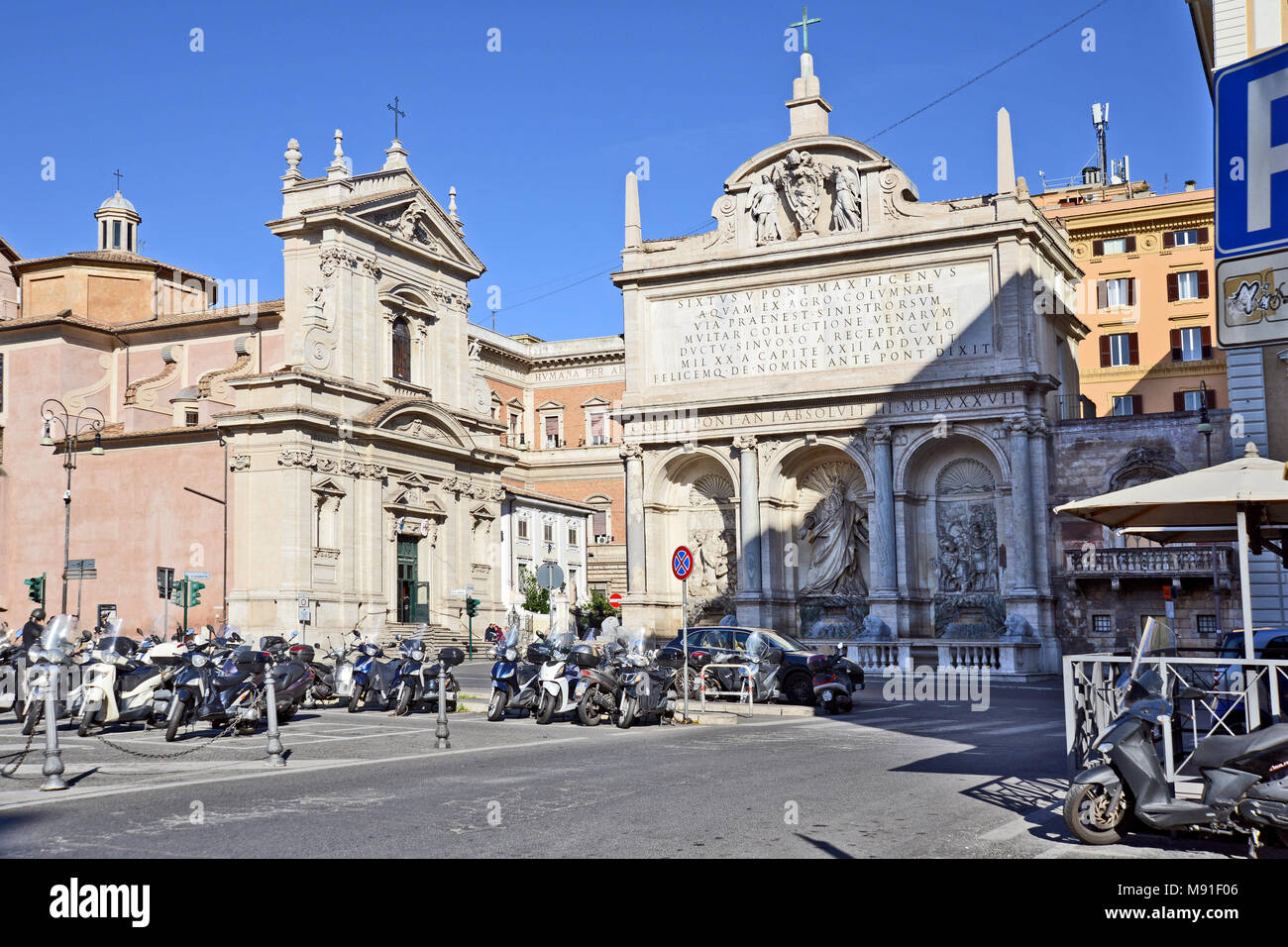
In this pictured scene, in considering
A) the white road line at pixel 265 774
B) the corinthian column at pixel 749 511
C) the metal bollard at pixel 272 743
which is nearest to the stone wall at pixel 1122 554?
the corinthian column at pixel 749 511

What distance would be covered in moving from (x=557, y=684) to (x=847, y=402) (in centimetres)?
2320

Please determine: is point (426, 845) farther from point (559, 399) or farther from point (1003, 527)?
point (559, 399)

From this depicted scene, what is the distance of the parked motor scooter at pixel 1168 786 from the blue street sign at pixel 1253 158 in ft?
15.1

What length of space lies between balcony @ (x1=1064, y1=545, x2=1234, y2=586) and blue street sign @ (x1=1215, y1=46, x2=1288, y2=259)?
109 ft

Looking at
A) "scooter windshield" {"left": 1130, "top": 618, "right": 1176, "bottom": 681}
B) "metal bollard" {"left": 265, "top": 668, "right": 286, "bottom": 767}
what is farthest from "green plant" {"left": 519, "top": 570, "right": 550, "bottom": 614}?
"scooter windshield" {"left": 1130, "top": 618, "right": 1176, "bottom": 681}

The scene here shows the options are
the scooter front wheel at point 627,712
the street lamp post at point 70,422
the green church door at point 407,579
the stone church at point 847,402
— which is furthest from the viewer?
A: the green church door at point 407,579

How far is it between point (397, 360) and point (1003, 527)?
26.3 m

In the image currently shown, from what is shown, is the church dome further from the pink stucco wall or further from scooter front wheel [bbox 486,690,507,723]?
scooter front wheel [bbox 486,690,507,723]

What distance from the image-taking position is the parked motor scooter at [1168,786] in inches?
326

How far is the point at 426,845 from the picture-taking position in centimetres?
876

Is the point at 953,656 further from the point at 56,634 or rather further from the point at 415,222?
the point at 415,222

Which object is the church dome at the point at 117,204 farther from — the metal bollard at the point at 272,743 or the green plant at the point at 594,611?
the metal bollard at the point at 272,743

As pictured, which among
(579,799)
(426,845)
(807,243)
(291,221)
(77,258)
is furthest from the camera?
(77,258)
